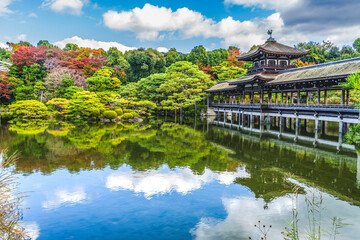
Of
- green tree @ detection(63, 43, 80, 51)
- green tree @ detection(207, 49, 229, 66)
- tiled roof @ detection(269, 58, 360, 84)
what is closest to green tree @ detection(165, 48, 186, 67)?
green tree @ detection(207, 49, 229, 66)

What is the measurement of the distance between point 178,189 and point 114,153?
6054 millimetres

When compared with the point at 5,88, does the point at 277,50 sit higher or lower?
higher

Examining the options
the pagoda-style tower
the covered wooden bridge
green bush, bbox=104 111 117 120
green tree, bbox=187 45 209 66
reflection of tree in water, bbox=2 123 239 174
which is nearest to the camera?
reflection of tree in water, bbox=2 123 239 174

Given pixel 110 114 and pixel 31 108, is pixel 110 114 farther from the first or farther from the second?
pixel 31 108

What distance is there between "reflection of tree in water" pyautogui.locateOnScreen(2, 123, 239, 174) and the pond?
0.05 metres

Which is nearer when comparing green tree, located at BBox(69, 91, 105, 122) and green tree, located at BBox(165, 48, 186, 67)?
green tree, located at BBox(69, 91, 105, 122)

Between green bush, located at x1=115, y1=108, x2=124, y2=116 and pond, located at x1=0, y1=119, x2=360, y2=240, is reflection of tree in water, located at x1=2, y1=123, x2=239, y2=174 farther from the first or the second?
green bush, located at x1=115, y1=108, x2=124, y2=116

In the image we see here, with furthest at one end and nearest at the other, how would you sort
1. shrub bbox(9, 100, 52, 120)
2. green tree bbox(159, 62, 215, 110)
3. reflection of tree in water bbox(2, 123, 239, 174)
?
1. green tree bbox(159, 62, 215, 110)
2. shrub bbox(9, 100, 52, 120)
3. reflection of tree in water bbox(2, 123, 239, 174)

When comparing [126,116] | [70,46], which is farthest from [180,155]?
[70,46]

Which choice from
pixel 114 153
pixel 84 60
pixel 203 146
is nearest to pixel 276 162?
pixel 203 146

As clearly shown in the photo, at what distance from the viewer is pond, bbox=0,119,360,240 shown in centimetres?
597

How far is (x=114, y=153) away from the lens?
Result: 13.3 m

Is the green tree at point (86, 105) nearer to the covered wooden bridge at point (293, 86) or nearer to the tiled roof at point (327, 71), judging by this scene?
the covered wooden bridge at point (293, 86)

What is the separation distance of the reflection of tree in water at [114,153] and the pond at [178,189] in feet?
0.17
